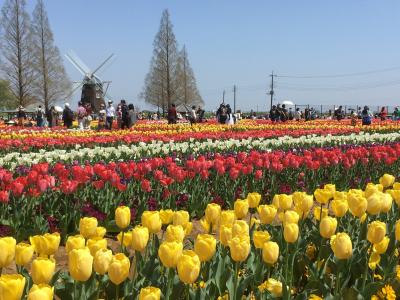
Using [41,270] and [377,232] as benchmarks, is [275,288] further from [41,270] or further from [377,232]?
[41,270]

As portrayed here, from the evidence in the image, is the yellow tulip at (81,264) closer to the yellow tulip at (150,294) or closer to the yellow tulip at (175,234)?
the yellow tulip at (150,294)

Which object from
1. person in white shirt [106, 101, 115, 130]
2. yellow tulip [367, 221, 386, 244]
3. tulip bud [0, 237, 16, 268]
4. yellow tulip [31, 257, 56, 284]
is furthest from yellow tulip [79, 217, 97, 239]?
person in white shirt [106, 101, 115, 130]

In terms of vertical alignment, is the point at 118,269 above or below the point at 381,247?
above

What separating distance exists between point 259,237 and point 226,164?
4724mm

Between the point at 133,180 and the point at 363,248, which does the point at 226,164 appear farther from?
the point at 363,248

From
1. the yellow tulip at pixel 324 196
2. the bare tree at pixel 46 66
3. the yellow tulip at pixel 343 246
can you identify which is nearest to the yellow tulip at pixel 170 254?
the yellow tulip at pixel 343 246

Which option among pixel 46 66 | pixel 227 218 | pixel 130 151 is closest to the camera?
pixel 227 218

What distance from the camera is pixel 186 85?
66.2m

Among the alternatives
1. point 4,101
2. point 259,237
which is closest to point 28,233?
point 259,237

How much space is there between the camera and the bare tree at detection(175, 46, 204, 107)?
63406 mm

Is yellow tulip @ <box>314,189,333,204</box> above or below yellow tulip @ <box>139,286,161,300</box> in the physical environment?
above

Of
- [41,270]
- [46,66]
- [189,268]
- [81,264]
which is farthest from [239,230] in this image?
[46,66]

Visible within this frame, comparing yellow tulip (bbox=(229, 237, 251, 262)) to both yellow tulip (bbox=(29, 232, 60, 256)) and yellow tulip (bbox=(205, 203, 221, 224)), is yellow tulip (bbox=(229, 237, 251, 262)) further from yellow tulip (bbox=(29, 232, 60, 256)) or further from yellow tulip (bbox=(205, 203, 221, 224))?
yellow tulip (bbox=(29, 232, 60, 256))

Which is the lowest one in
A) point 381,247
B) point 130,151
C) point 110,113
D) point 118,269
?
point 130,151
